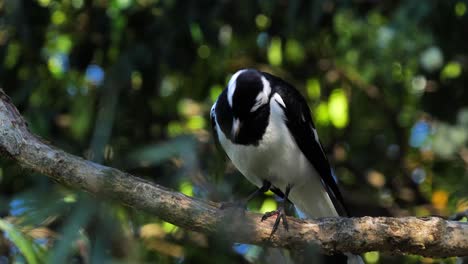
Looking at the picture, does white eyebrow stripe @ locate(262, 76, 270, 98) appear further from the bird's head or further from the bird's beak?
the bird's beak

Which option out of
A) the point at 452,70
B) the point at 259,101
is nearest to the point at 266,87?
the point at 259,101

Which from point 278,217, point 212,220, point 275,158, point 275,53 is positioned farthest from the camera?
point 275,53

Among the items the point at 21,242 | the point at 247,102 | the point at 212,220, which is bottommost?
the point at 21,242

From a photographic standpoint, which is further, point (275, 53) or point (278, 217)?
point (275, 53)

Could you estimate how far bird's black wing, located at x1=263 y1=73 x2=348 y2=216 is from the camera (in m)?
4.13

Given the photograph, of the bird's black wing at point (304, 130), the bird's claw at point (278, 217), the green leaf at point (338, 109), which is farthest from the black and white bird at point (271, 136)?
the green leaf at point (338, 109)

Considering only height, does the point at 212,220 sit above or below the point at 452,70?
→ below

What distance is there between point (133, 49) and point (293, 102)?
1.23 m

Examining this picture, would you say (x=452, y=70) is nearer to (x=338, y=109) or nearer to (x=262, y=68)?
(x=338, y=109)

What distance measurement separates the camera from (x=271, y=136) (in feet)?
13.0

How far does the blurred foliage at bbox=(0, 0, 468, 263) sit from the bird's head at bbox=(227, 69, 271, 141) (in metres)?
0.22

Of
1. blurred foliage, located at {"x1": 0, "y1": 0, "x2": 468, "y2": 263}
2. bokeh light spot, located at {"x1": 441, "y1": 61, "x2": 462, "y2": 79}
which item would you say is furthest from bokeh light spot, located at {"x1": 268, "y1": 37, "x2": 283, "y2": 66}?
bokeh light spot, located at {"x1": 441, "y1": 61, "x2": 462, "y2": 79}

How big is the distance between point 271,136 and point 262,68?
1.92 meters

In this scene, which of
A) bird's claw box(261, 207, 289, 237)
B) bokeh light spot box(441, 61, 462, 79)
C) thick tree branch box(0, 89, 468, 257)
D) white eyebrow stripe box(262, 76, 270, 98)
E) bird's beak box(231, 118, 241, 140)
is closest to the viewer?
thick tree branch box(0, 89, 468, 257)
